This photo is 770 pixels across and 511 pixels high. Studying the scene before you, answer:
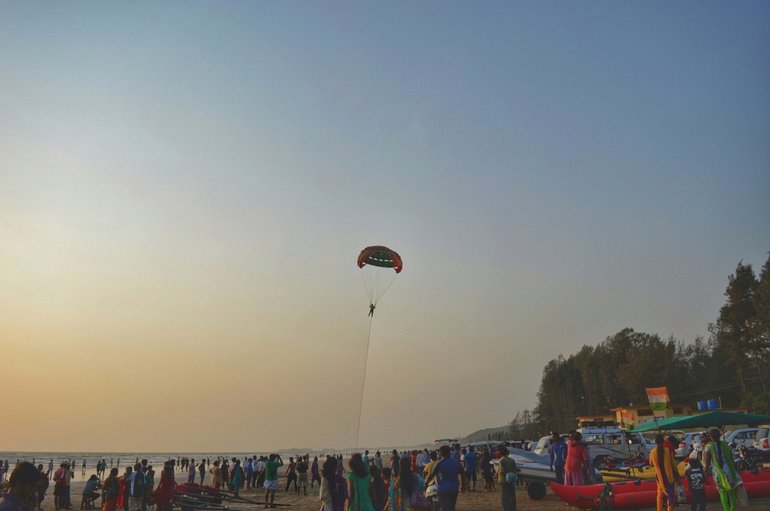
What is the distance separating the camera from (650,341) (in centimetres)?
7488

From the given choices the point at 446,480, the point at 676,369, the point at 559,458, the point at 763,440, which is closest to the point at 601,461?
the point at 559,458

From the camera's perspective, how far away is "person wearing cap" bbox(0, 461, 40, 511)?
4.46 metres

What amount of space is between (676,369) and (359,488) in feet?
254

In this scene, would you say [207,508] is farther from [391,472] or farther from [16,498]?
[16,498]

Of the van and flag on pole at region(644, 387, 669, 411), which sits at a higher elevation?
flag on pole at region(644, 387, 669, 411)

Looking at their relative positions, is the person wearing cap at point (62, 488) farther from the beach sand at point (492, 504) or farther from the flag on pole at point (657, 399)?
the flag on pole at point (657, 399)

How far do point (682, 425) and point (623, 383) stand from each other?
5598cm

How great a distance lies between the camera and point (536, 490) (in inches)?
797

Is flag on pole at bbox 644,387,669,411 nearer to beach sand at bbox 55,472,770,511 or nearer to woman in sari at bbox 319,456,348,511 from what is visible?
beach sand at bbox 55,472,770,511

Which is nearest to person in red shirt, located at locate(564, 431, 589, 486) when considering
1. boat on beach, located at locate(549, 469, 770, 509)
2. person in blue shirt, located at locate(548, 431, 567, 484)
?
boat on beach, located at locate(549, 469, 770, 509)

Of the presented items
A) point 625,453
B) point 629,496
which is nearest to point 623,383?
point 625,453

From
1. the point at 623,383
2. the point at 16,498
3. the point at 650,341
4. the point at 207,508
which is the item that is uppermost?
the point at 650,341

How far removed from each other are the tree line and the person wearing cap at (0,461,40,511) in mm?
52768

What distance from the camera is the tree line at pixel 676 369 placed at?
5150 centimetres
